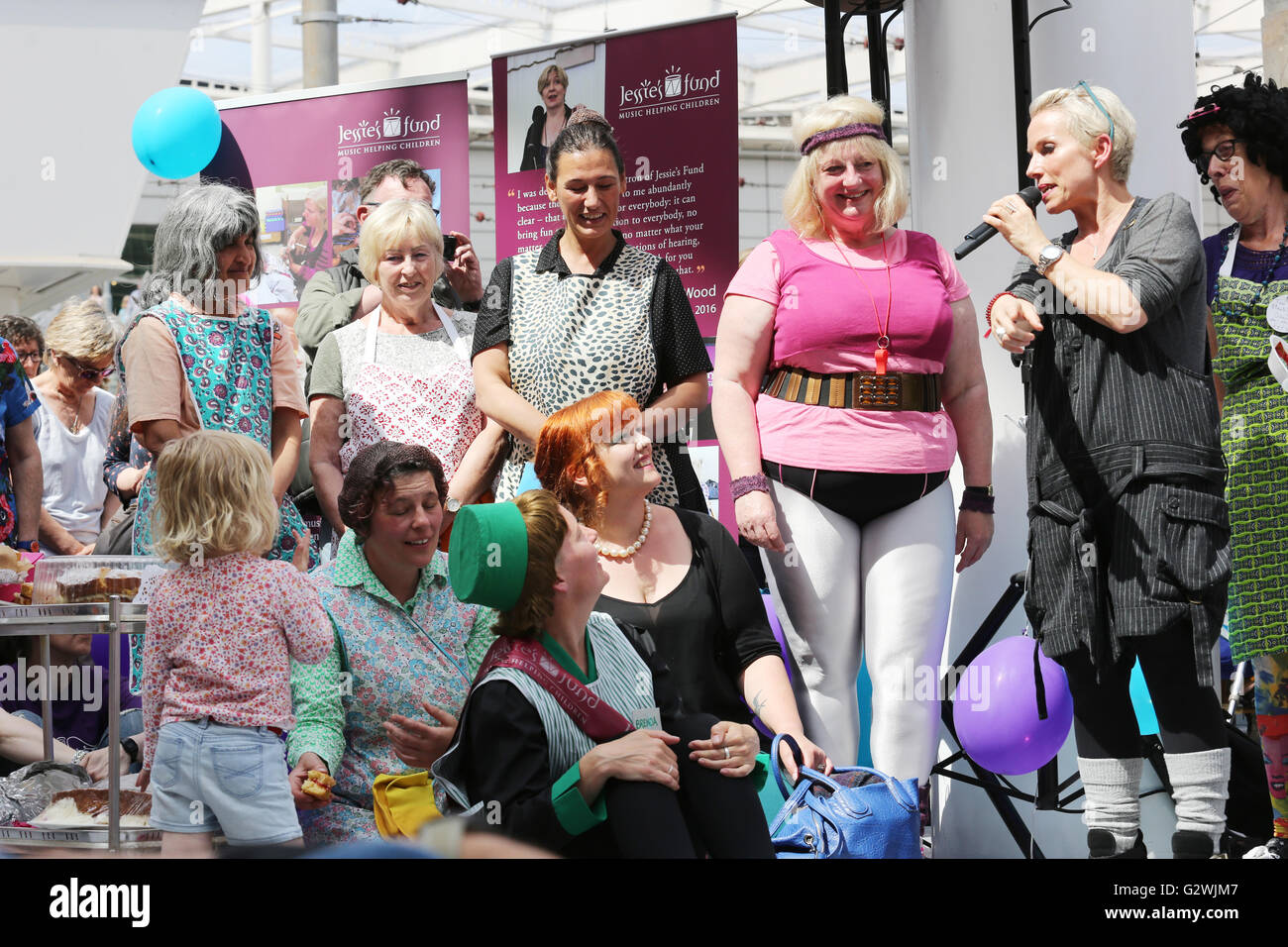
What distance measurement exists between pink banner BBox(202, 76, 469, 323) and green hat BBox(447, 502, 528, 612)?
2962 millimetres

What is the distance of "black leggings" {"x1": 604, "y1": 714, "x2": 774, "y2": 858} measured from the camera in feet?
6.95

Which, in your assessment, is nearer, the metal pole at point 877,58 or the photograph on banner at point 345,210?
the metal pole at point 877,58

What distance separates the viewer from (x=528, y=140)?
16.9 ft

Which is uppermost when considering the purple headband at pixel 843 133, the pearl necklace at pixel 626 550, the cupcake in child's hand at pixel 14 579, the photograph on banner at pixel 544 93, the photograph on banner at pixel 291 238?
the photograph on banner at pixel 544 93

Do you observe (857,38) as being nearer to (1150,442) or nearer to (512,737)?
(1150,442)

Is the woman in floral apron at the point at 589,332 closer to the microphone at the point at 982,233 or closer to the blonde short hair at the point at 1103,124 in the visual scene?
Result: the microphone at the point at 982,233

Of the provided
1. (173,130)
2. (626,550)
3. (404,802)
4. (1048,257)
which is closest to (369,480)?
(626,550)

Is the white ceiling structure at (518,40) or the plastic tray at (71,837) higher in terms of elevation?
the white ceiling structure at (518,40)

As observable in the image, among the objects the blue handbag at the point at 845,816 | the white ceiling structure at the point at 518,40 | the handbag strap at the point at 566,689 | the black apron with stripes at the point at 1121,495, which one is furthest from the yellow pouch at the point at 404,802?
the white ceiling structure at the point at 518,40

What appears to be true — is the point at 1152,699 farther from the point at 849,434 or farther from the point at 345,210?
the point at 345,210

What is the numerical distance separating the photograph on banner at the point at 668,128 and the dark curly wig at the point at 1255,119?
75.5 inches

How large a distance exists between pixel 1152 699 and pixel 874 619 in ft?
1.85

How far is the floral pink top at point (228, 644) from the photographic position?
2.56 metres
